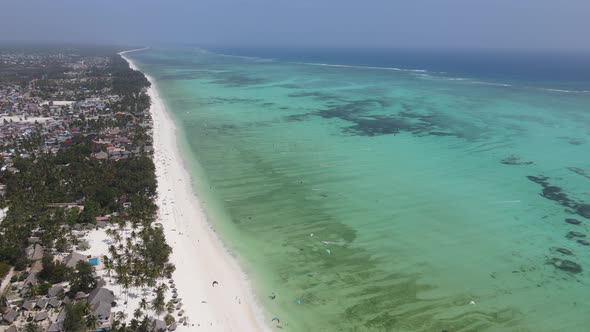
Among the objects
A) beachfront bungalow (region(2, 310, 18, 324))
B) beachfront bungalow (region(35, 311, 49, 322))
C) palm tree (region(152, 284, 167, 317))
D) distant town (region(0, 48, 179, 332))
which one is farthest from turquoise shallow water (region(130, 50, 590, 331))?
beachfront bungalow (region(2, 310, 18, 324))

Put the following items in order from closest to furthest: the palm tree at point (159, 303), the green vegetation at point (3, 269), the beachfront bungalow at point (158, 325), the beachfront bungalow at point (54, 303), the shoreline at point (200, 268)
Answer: the beachfront bungalow at point (158, 325) < the palm tree at point (159, 303) < the beachfront bungalow at point (54, 303) < the shoreline at point (200, 268) < the green vegetation at point (3, 269)

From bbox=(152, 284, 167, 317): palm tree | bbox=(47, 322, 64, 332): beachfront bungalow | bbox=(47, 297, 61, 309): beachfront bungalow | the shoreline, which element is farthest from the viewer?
the shoreline

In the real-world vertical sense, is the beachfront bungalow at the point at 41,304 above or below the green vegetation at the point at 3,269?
below

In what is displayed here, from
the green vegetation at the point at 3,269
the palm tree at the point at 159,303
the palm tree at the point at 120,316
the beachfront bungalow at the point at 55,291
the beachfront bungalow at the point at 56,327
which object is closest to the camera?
the beachfront bungalow at the point at 56,327

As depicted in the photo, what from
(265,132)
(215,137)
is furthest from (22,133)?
(265,132)

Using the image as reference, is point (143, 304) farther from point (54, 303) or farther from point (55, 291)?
point (55, 291)

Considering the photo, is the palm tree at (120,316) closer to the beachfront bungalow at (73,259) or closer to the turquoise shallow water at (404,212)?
the beachfront bungalow at (73,259)

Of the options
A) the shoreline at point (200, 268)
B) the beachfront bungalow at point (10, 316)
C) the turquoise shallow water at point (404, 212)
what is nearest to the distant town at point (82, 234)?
the beachfront bungalow at point (10, 316)

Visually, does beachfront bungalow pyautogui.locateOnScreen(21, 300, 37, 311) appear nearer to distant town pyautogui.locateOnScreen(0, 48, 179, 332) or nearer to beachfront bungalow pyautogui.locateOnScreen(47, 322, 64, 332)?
distant town pyautogui.locateOnScreen(0, 48, 179, 332)
